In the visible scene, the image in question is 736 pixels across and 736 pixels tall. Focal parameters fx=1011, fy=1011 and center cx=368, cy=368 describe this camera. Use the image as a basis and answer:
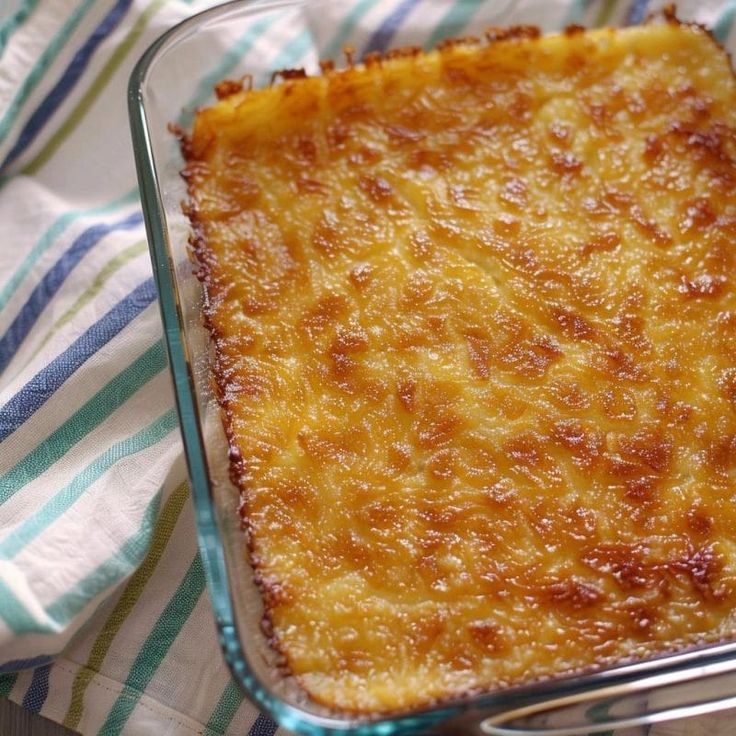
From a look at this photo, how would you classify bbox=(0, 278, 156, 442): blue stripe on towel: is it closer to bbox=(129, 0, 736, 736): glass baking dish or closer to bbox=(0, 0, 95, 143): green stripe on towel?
bbox=(129, 0, 736, 736): glass baking dish

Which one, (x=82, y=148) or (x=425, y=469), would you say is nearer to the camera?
(x=425, y=469)

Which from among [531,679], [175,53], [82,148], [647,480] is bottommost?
[531,679]

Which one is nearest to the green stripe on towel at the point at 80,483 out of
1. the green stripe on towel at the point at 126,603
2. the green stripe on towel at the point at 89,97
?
the green stripe on towel at the point at 126,603

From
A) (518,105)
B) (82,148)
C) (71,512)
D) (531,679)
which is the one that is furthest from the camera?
→ (82,148)

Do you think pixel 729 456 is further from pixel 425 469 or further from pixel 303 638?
pixel 303 638

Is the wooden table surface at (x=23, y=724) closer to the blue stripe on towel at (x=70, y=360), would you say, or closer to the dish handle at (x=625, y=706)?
the blue stripe on towel at (x=70, y=360)

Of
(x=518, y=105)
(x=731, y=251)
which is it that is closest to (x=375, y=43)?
(x=518, y=105)

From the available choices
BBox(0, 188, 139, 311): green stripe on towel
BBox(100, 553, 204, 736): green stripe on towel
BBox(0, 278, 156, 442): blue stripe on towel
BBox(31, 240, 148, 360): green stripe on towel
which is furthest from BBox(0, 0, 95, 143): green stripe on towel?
BBox(100, 553, 204, 736): green stripe on towel
